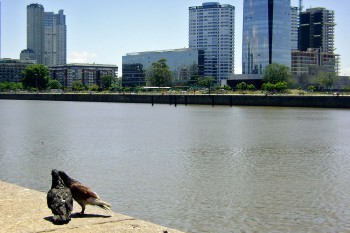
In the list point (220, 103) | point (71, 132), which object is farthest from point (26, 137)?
point (220, 103)

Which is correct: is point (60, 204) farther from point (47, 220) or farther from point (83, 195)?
point (83, 195)

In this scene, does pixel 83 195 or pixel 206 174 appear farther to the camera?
pixel 206 174

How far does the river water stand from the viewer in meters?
18.4

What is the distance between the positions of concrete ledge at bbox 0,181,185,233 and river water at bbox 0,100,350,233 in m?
1.29

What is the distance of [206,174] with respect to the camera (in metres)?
27.5

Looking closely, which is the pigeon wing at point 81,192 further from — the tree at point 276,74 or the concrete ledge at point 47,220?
the tree at point 276,74

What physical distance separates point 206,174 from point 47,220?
14152 mm

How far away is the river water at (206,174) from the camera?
18438mm

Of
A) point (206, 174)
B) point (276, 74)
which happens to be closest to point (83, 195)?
point (206, 174)

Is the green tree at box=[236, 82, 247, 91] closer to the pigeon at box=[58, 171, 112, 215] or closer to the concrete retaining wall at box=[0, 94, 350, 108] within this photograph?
the concrete retaining wall at box=[0, 94, 350, 108]

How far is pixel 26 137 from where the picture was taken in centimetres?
4838

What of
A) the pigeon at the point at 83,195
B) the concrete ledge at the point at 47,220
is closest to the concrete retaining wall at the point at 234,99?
the concrete ledge at the point at 47,220

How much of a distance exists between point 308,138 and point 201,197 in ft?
98.9

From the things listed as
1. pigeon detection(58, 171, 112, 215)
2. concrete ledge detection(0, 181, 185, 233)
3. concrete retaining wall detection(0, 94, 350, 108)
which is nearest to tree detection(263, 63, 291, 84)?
concrete retaining wall detection(0, 94, 350, 108)
